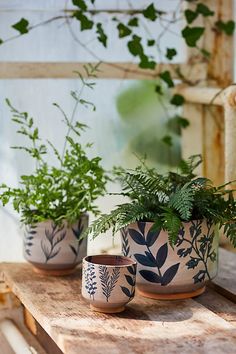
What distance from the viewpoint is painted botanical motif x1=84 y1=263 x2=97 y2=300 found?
1.39 meters

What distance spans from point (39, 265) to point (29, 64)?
23.5 inches

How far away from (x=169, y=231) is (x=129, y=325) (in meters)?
0.20

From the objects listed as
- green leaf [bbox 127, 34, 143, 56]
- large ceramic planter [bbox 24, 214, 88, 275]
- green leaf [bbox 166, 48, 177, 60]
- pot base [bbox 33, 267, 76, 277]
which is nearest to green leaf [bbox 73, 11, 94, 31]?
green leaf [bbox 127, 34, 143, 56]

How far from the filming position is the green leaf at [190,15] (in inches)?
83.3

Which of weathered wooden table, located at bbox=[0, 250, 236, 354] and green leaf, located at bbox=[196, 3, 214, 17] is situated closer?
weathered wooden table, located at bbox=[0, 250, 236, 354]

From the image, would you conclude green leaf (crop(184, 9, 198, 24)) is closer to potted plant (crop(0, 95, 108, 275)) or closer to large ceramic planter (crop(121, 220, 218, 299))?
potted plant (crop(0, 95, 108, 275))

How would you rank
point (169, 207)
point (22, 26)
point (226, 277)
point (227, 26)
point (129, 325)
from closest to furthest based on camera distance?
1. point (129, 325)
2. point (169, 207)
3. point (226, 277)
4. point (22, 26)
5. point (227, 26)

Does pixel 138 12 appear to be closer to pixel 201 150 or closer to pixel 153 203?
pixel 201 150

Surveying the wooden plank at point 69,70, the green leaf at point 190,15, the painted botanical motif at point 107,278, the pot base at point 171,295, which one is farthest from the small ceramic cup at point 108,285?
the green leaf at point 190,15

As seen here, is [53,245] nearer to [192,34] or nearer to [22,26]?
[22,26]

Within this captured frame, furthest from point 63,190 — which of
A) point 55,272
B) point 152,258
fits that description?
point 152,258

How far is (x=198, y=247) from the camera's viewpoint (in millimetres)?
1485

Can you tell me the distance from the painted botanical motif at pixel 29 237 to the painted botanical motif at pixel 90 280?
0.31m

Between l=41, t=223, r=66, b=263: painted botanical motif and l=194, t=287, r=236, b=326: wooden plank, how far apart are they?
0.36 metres
